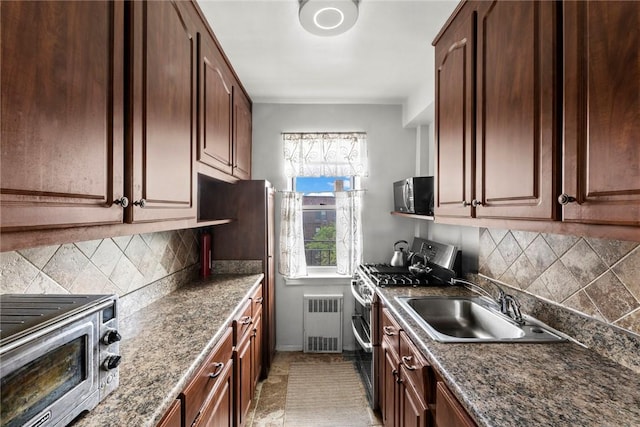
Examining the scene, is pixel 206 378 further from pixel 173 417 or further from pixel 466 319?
pixel 466 319

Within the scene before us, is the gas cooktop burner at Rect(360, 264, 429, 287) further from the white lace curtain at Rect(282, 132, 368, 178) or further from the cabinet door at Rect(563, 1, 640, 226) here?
the cabinet door at Rect(563, 1, 640, 226)

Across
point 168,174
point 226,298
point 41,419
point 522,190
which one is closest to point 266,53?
point 168,174

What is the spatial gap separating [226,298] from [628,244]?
6.45 ft

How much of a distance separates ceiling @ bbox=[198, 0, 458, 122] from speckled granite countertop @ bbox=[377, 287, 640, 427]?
1.78m

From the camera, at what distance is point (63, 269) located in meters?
1.27

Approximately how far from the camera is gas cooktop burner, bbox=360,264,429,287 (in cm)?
229

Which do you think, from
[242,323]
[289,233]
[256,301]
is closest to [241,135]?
[289,233]

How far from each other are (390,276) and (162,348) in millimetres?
1714

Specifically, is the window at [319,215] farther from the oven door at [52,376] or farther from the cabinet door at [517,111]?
the oven door at [52,376]

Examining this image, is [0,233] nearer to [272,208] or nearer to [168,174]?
Result: [168,174]

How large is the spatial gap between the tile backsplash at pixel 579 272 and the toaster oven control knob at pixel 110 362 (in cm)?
→ 170

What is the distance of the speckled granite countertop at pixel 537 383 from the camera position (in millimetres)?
841

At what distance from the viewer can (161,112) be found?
127 centimetres

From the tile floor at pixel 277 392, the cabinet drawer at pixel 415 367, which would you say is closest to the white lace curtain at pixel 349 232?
the tile floor at pixel 277 392
